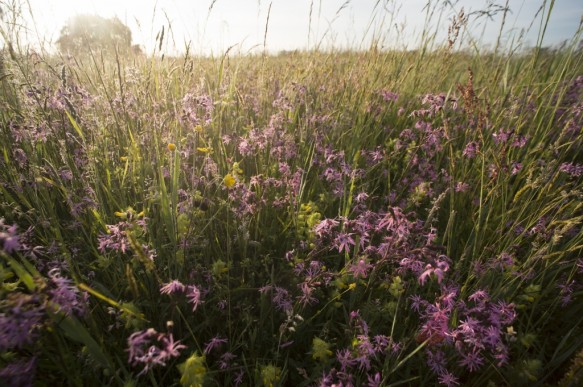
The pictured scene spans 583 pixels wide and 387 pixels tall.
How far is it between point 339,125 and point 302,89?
470 mm

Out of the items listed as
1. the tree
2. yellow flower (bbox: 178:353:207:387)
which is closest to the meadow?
yellow flower (bbox: 178:353:207:387)

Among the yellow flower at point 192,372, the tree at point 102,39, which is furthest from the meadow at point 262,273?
the tree at point 102,39

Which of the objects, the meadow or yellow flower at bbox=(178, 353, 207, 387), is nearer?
yellow flower at bbox=(178, 353, 207, 387)

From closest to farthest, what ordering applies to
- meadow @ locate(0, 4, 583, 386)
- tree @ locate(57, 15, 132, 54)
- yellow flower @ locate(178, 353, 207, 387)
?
1. yellow flower @ locate(178, 353, 207, 387)
2. meadow @ locate(0, 4, 583, 386)
3. tree @ locate(57, 15, 132, 54)

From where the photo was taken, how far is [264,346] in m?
1.61

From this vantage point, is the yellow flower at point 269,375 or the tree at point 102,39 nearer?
the yellow flower at point 269,375

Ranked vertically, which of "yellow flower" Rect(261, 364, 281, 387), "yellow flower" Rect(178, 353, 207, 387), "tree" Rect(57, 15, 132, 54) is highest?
"tree" Rect(57, 15, 132, 54)

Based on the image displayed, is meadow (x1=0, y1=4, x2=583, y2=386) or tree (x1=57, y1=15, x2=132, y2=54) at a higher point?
tree (x1=57, y1=15, x2=132, y2=54)

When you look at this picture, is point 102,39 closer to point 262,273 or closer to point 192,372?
point 262,273

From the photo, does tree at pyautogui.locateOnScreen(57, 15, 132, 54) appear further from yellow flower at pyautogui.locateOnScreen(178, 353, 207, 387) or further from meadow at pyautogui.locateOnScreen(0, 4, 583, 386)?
yellow flower at pyautogui.locateOnScreen(178, 353, 207, 387)

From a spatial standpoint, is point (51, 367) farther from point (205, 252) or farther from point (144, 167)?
point (144, 167)

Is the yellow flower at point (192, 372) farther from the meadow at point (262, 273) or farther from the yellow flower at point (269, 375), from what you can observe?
the yellow flower at point (269, 375)

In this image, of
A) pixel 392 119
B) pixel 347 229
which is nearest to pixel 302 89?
pixel 392 119

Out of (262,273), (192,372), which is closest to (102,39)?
(262,273)
